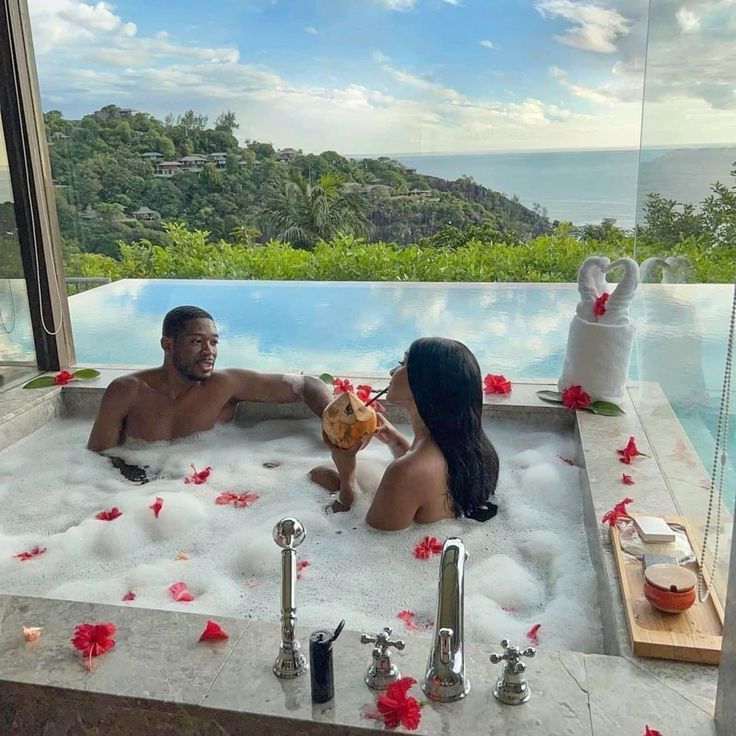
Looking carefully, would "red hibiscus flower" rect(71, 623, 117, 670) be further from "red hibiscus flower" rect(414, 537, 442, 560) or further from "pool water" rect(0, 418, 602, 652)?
"red hibiscus flower" rect(414, 537, 442, 560)

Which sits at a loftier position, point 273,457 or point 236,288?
point 236,288

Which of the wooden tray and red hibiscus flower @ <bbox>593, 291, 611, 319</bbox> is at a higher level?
red hibiscus flower @ <bbox>593, 291, 611, 319</bbox>

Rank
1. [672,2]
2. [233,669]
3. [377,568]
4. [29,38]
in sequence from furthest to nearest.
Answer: [29,38]
[672,2]
[377,568]
[233,669]

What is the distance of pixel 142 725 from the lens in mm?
1312

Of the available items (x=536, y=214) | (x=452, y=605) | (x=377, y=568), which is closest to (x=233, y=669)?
(x=452, y=605)

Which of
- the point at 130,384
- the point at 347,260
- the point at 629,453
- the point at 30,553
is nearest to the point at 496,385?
the point at 629,453

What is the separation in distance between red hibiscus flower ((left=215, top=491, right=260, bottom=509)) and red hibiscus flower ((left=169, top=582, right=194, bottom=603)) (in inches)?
20.6

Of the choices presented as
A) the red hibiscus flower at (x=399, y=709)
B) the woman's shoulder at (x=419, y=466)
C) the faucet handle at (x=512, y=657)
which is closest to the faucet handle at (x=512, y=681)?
the faucet handle at (x=512, y=657)

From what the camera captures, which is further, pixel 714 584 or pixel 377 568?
pixel 377 568

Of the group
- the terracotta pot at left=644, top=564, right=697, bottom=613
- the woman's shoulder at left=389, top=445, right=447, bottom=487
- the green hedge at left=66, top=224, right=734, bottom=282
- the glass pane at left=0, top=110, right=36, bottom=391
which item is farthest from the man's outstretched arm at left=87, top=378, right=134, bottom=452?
the terracotta pot at left=644, top=564, right=697, bottom=613

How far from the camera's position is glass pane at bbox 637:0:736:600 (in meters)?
1.77

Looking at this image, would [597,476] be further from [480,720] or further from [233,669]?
[233,669]

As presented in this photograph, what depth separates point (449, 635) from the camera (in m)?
1.26

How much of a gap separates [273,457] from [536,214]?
70.7 inches
